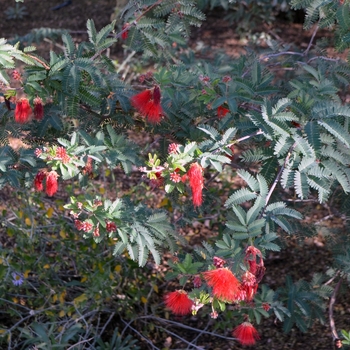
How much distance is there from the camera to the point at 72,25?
6520mm

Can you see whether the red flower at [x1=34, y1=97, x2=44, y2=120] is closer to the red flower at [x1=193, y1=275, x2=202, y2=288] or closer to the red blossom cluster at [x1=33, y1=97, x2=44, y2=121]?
the red blossom cluster at [x1=33, y1=97, x2=44, y2=121]

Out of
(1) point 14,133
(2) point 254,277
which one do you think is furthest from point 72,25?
(2) point 254,277

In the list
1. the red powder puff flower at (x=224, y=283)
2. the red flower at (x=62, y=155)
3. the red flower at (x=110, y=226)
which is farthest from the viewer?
the red flower at (x=110, y=226)

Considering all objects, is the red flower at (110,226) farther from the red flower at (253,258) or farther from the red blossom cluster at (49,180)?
the red flower at (253,258)

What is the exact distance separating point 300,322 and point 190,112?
977 millimetres

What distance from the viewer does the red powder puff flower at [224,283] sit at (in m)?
1.57

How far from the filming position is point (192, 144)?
1.75 m

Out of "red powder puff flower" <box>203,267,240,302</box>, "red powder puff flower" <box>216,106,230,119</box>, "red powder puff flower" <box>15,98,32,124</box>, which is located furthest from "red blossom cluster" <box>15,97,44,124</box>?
"red powder puff flower" <box>203,267,240,302</box>

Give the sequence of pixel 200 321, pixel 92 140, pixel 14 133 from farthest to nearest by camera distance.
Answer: pixel 200 321
pixel 14 133
pixel 92 140

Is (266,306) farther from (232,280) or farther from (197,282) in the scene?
(232,280)

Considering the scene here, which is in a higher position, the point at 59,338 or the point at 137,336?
the point at 59,338

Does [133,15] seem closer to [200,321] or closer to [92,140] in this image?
[92,140]

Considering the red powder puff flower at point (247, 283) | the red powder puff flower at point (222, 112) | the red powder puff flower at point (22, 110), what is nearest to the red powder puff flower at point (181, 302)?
the red powder puff flower at point (247, 283)

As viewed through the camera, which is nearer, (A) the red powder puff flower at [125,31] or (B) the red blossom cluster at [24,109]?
(B) the red blossom cluster at [24,109]
